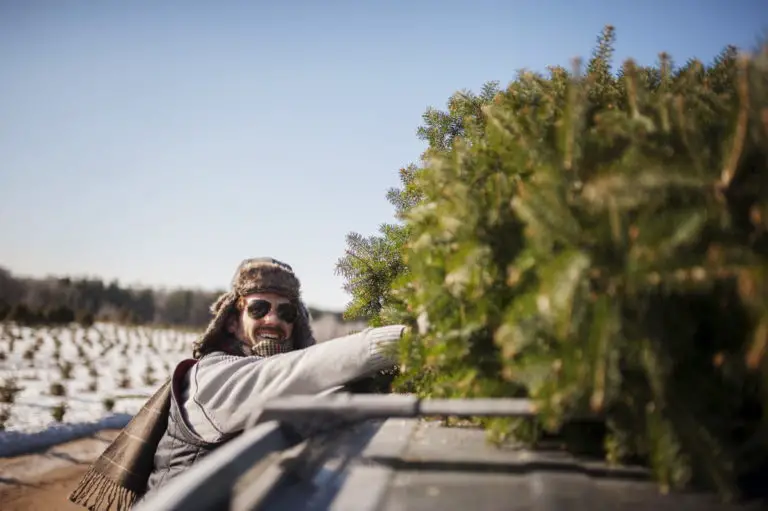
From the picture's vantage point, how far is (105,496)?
11.6ft

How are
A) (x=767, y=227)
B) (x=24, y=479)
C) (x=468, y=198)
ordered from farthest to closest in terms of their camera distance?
1. (x=24, y=479)
2. (x=468, y=198)
3. (x=767, y=227)

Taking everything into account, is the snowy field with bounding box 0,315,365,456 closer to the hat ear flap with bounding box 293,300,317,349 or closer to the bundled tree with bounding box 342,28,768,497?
the hat ear flap with bounding box 293,300,317,349

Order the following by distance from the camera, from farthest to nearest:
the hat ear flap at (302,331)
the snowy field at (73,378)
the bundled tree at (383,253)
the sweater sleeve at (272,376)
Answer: the snowy field at (73,378), the hat ear flap at (302,331), the bundled tree at (383,253), the sweater sleeve at (272,376)

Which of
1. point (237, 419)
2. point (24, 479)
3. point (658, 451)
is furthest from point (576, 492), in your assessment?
point (24, 479)

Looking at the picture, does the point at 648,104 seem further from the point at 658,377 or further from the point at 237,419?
the point at 237,419

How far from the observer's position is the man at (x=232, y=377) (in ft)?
9.38

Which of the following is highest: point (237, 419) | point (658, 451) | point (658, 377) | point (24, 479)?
point (658, 377)

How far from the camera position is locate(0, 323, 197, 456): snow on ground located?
1110cm

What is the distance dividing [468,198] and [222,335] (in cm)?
344

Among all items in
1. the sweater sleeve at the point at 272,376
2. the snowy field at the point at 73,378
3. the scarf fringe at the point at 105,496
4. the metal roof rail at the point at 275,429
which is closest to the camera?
the metal roof rail at the point at 275,429

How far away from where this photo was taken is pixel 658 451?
3.88ft

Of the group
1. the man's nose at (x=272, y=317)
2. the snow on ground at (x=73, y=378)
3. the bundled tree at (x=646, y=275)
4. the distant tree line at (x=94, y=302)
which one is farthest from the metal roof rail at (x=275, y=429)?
the distant tree line at (x=94, y=302)

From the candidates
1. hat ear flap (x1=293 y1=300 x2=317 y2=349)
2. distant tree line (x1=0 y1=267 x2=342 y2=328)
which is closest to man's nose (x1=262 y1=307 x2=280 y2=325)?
hat ear flap (x1=293 y1=300 x2=317 y2=349)

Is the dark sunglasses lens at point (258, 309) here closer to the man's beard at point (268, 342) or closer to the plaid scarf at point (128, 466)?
the man's beard at point (268, 342)
